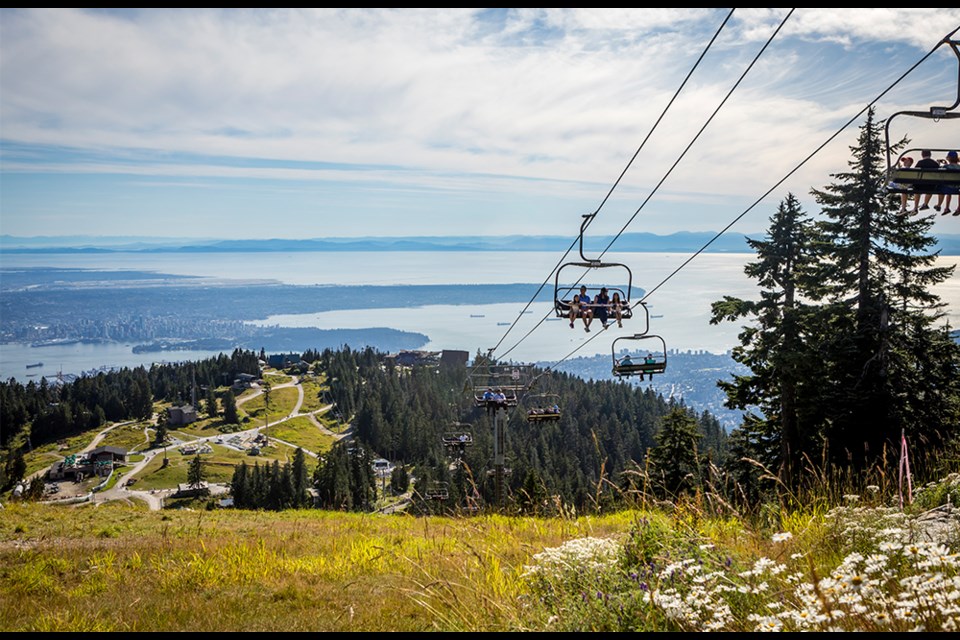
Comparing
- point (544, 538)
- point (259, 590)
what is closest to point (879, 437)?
point (544, 538)

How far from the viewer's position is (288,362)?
189500 mm

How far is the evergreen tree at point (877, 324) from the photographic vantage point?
19.8 meters

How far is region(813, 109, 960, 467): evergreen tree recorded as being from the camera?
19.8 meters

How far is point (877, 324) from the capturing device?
20.9 metres

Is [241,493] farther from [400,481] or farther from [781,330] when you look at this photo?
[781,330]

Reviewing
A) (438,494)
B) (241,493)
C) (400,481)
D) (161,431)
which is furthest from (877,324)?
(161,431)

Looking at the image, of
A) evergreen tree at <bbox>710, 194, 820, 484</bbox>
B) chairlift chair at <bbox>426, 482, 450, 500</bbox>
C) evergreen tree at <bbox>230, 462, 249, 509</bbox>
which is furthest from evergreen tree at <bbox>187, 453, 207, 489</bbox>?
evergreen tree at <bbox>710, 194, 820, 484</bbox>

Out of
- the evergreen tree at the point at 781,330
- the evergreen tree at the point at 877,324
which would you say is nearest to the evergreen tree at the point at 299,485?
the evergreen tree at the point at 781,330

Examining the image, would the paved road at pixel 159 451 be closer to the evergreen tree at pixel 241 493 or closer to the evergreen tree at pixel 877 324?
the evergreen tree at pixel 241 493

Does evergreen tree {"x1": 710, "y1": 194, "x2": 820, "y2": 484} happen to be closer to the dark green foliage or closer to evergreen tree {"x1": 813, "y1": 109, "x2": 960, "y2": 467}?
evergreen tree {"x1": 813, "y1": 109, "x2": 960, "y2": 467}

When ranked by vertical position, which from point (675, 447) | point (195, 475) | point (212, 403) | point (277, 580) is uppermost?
point (277, 580)

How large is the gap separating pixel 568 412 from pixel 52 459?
99.9 metres

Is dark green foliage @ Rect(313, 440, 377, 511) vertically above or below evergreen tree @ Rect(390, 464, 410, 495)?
above

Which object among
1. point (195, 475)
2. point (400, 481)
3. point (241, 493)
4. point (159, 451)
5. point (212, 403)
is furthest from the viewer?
point (212, 403)
